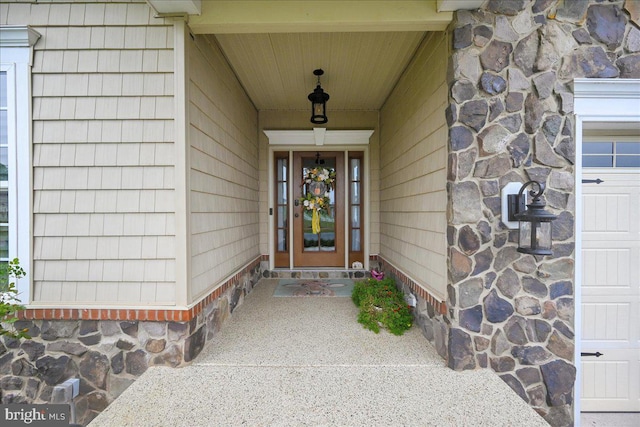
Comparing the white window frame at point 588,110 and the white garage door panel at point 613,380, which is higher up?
the white window frame at point 588,110

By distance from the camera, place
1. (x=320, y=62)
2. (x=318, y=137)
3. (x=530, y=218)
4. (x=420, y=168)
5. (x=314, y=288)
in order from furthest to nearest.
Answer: (x=318, y=137) → (x=314, y=288) → (x=320, y=62) → (x=420, y=168) → (x=530, y=218)

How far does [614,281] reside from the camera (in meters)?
2.69

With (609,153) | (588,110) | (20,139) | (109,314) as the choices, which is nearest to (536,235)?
(588,110)

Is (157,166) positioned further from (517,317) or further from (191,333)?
(517,317)

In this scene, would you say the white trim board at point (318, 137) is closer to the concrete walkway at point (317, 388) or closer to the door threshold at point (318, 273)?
the door threshold at point (318, 273)

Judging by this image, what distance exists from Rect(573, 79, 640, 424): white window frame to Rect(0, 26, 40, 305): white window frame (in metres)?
3.86

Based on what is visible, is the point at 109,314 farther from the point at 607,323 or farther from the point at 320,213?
the point at 607,323

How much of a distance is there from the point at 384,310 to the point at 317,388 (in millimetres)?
1102

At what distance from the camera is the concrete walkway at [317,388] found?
170 cm

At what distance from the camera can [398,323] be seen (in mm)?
2727

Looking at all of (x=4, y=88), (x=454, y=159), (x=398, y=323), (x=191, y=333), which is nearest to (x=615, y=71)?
(x=454, y=159)

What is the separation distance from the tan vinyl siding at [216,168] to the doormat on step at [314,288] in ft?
2.11

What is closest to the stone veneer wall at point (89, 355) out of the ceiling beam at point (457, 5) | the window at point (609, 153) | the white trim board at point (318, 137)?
the ceiling beam at point (457, 5)

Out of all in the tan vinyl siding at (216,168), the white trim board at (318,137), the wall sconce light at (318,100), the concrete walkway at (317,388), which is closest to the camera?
the concrete walkway at (317,388)
